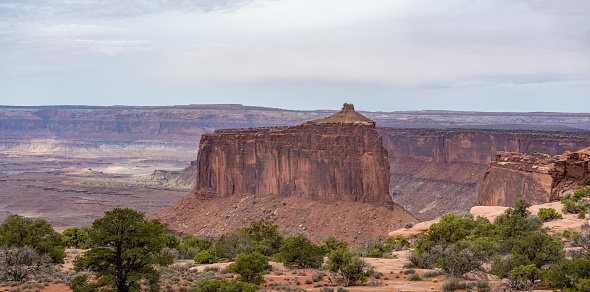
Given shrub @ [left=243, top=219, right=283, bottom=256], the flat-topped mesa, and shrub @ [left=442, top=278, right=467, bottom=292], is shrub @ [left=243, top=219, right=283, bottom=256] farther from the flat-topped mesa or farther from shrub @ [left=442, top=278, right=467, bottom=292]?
the flat-topped mesa

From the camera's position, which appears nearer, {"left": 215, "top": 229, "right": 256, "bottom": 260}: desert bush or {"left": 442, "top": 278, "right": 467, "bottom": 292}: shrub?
{"left": 442, "top": 278, "right": 467, "bottom": 292}: shrub

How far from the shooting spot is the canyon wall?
99.3m

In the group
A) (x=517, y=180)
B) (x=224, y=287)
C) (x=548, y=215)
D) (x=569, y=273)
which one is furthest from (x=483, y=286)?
(x=517, y=180)

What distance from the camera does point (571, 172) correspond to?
127 feet

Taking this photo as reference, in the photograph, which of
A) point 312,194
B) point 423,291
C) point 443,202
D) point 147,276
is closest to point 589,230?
point 423,291

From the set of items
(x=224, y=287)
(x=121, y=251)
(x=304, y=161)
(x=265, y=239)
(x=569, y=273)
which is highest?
(x=121, y=251)

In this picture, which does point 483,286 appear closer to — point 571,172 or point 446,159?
point 571,172

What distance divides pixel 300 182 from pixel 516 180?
27359 millimetres

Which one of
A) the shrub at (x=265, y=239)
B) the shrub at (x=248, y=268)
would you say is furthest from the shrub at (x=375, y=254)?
the shrub at (x=248, y=268)

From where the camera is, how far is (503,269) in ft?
84.4

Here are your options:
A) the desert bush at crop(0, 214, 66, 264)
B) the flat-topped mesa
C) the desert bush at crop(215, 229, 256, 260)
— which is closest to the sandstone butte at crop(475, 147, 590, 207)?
the flat-topped mesa

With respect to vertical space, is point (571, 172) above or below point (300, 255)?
above

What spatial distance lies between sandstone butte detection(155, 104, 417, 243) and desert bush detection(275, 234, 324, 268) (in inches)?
956

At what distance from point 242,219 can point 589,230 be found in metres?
49.6
